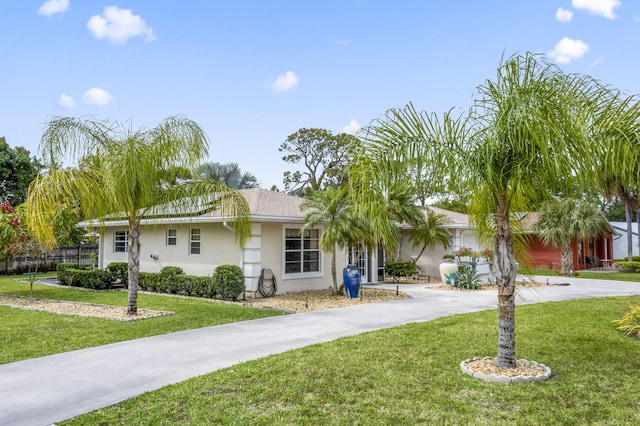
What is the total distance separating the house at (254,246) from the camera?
44.1 ft

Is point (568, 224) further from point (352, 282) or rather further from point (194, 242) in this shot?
point (194, 242)

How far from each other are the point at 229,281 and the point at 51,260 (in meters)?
17.5

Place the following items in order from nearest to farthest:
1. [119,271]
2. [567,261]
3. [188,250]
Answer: [188,250], [119,271], [567,261]

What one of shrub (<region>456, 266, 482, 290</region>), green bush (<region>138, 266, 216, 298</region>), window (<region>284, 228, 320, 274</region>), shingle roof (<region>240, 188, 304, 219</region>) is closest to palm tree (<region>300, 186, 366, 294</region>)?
shingle roof (<region>240, 188, 304, 219</region>)

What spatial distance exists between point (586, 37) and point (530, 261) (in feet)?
26.5

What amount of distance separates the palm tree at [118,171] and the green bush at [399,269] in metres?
11.1

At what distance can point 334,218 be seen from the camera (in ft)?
42.9

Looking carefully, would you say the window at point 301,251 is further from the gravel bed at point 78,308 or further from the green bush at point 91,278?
the green bush at point 91,278

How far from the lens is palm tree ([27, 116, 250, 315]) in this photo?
9.27 m

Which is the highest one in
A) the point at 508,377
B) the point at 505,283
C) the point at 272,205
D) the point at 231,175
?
the point at 231,175

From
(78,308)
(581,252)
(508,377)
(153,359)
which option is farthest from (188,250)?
(581,252)

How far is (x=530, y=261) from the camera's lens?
7.04m

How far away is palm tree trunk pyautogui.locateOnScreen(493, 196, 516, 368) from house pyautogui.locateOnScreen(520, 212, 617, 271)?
19.9 metres

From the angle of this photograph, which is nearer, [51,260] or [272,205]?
[272,205]
